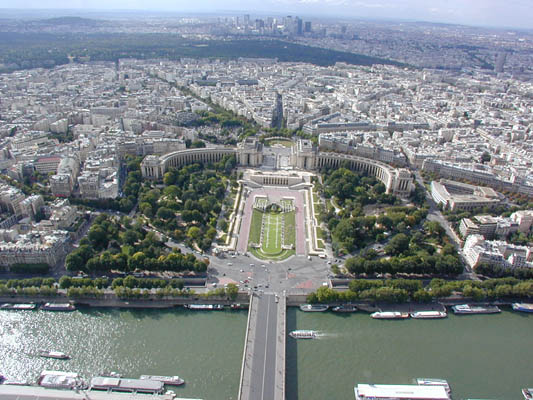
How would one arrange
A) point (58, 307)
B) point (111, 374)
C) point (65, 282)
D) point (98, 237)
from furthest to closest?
point (98, 237)
point (65, 282)
point (58, 307)
point (111, 374)

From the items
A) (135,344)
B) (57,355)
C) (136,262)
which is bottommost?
(135,344)

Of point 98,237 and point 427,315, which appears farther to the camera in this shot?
point 98,237

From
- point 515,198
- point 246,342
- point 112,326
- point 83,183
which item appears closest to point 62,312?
point 112,326

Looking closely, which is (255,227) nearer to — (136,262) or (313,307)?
(136,262)

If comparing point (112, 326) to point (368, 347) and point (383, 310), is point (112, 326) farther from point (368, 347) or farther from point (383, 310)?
point (383, 310)

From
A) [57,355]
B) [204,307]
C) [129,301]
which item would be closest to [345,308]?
[204,307]

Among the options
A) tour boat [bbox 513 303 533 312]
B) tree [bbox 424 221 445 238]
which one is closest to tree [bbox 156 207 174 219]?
tree [bbox 424 221 445 238]

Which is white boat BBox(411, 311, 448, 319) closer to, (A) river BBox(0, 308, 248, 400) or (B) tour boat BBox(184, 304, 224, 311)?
(A) river BBox(0, 308, 248, 400)
